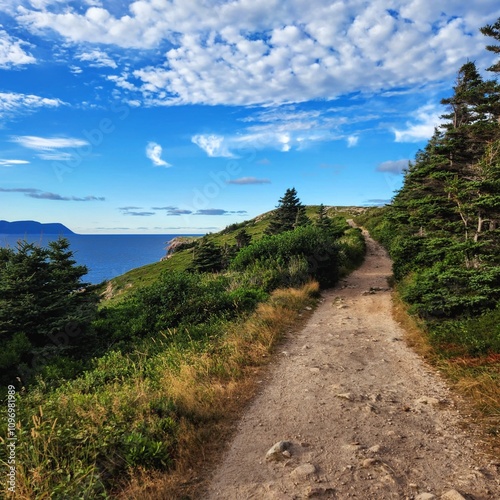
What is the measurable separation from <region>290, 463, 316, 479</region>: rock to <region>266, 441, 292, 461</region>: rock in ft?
1.15

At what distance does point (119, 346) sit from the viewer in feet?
42.1

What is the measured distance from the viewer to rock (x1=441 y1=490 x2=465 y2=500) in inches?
141

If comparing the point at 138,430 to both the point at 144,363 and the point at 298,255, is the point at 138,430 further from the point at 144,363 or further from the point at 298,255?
the point at 298,255

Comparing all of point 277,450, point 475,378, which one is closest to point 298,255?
point 475,378

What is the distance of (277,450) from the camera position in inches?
181

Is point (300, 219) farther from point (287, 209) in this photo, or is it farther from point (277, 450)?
point (277, 450)

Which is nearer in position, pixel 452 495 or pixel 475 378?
pixel 452 495

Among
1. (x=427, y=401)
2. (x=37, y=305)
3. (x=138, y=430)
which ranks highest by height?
(x=37, y=305)

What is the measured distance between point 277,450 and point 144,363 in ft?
18.3

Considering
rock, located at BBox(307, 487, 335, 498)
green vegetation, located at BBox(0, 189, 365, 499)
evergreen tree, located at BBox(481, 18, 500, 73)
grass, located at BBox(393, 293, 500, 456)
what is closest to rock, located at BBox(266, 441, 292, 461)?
rock, located at BBox(307, 487, 335, 498)

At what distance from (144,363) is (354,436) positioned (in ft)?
20.0

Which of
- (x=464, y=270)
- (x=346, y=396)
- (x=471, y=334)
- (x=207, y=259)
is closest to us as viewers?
(x=346, y=396)

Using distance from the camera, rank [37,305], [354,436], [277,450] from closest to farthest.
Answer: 1. [277,450]
2. [354,436]
3. [37,305]

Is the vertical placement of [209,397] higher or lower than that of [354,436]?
higher
